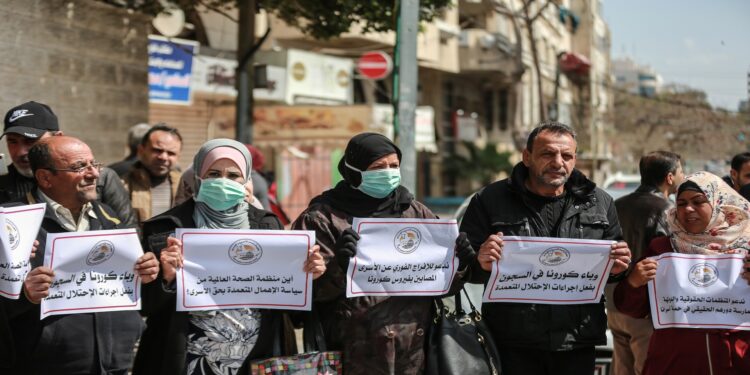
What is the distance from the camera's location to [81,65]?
873 centimetres

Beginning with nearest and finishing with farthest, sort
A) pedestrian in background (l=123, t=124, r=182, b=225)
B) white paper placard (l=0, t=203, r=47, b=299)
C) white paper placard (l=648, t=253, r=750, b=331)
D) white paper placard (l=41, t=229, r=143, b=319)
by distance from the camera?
white paper placard (l=0, t=203, r=47, b=299), white paper placard (l=41, t=229, r=143, b=319), white paper placard (l=648, t=253, r=750, b=331), pedestrian in background (l=123, t=124, r=182, b=225)

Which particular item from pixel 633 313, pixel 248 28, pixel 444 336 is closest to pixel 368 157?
pixel 444 336

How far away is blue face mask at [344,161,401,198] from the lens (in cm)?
414

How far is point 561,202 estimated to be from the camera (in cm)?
440

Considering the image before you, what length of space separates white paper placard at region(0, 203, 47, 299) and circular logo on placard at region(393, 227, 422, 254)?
1534mm

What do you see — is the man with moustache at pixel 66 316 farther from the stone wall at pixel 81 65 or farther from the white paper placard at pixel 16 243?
the stone wall at pixel 81 65

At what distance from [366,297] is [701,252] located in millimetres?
1603

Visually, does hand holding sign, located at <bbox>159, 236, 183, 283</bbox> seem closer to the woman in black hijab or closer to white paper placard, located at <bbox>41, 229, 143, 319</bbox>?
white paper placard, located at <bbox>41, 229, 143, 319</bbox>

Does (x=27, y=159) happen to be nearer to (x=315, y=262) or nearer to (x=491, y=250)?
(x=315, y=262)

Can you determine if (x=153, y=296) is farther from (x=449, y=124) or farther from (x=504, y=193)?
(x=449, y=124)

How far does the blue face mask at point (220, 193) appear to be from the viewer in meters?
4.08

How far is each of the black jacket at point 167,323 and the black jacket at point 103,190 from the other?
0.71 m

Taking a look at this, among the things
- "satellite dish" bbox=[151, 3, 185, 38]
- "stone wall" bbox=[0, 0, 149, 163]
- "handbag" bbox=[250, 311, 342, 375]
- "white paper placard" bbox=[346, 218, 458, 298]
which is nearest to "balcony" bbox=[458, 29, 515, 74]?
"satellite dish" bbox=[151, 3, 185, 38]

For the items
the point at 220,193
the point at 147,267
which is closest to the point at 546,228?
the point at 220,193
